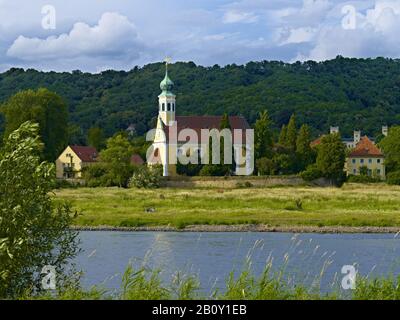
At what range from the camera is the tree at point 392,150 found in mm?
84000

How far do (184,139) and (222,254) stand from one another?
5411 centimetres

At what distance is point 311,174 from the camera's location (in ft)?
246

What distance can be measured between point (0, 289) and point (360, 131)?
12178cm

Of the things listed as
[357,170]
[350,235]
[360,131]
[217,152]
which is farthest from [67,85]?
[350,235]

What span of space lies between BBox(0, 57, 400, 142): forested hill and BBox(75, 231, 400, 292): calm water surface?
89.2 metres

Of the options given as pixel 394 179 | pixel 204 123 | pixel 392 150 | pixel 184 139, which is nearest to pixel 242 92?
pixel 204 123

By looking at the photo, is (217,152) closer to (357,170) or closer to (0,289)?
(357,170)

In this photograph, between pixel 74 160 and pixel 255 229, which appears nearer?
pixel 255 229

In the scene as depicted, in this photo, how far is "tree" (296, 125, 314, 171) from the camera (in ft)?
265

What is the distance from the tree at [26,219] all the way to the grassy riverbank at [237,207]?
24102mm

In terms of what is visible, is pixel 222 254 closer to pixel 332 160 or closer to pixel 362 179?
pixel 332 160

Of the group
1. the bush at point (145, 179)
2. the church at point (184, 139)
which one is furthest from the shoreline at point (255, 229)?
the church at point (184, 139)

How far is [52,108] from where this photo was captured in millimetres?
78688

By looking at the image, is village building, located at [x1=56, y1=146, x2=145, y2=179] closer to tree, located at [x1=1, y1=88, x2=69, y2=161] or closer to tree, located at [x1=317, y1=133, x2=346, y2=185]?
tree, located at [x1=1, y1=88, x2=69, y2=161]
